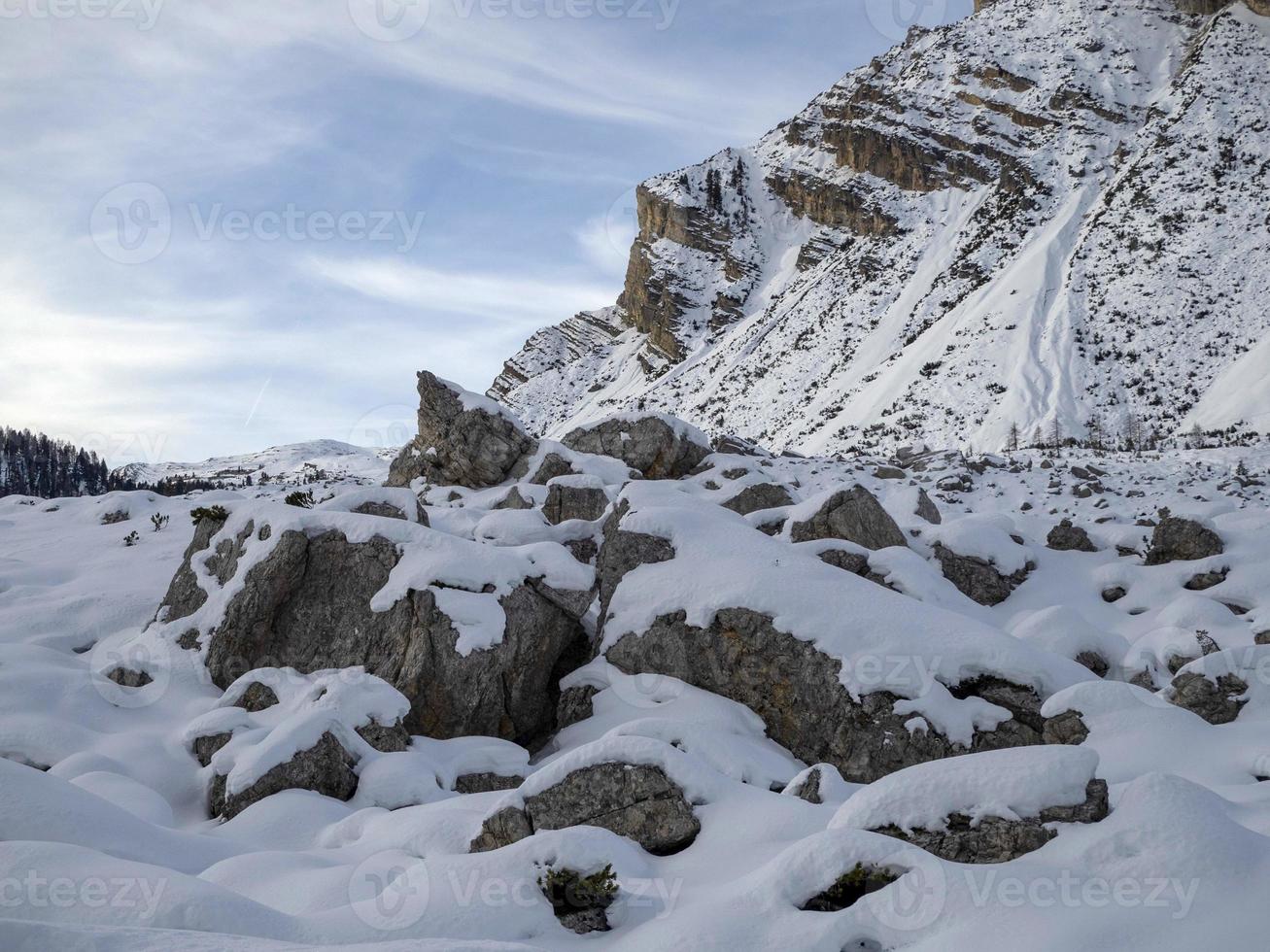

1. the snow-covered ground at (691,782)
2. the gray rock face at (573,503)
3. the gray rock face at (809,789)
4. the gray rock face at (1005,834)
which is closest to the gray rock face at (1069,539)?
the snow-covered ground at (691,782)

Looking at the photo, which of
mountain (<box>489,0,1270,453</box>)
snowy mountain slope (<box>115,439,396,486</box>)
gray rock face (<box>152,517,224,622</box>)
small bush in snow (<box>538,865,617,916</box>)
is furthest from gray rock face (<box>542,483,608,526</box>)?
snowy mountain slope (<box>115,439,396,486</box>)

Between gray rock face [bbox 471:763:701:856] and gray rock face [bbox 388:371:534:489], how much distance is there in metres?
14.2

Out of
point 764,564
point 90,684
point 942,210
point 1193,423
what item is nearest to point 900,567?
point 764,564

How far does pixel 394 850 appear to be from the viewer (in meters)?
7.34

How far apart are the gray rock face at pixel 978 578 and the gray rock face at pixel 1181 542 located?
2608 millimetres

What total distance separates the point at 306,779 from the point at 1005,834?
7.32 metres

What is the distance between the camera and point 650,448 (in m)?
21.3

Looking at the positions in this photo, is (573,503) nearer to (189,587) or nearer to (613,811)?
(189,587)

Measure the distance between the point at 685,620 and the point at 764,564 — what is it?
4.70 feet

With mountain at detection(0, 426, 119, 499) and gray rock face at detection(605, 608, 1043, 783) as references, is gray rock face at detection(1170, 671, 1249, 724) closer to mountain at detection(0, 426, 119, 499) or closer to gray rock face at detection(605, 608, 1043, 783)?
gray rock face at detection(605, 608, 1043, 783)

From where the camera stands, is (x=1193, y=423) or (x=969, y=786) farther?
(x=1193, y=423)

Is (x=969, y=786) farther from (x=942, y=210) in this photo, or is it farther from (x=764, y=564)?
(x=942, y=210)

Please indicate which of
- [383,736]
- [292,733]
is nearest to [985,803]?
[383,736]

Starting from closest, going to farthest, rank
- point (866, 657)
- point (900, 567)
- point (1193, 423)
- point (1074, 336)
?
point (866, 657)
point (900, 567)
point (1193, 423)
point (1074, 336)
